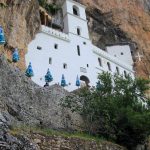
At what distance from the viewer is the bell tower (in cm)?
4003

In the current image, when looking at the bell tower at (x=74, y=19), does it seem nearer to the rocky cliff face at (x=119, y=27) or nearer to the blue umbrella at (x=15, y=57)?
the rocky cliff face at (x=119, y=27)

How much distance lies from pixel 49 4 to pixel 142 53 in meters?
13.3

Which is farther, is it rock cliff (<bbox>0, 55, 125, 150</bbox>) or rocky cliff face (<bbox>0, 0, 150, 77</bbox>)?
rocky cliff face (<bbox>0, 0, 150, 77</bbox>)

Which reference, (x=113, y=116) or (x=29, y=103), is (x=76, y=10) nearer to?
(x=113, y=116)

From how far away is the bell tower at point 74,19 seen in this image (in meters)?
40.0

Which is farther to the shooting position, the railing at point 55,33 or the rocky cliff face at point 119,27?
the rocky cliff face at point 119,27

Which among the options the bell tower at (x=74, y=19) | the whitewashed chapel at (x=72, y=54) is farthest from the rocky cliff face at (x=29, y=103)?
the bell tower at (x=74, y=19)

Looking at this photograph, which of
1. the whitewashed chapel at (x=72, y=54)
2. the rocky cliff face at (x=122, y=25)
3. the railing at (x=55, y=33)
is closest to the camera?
the whitewashed chapel at (x=72, y=54)

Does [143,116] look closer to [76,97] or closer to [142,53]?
[76,97]

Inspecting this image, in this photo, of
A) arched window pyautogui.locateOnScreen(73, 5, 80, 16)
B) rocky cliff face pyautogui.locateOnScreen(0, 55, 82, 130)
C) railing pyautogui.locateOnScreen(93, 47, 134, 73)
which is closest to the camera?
rocky cliff face pyautogui.locateOnScreen(0, 55, 82, 130)

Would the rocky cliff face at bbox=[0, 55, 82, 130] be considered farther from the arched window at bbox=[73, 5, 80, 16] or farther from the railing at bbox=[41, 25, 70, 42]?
the arched window at bbox=[73, 5, 80, 16]

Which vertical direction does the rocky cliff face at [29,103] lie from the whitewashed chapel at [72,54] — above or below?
below

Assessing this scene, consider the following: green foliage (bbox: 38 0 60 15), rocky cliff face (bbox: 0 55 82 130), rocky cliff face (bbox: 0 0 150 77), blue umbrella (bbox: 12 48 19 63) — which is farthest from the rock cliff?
rocky cliff face (bbox: 0 0 150 77)

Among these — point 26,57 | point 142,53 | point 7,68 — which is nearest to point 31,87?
point 7,68
